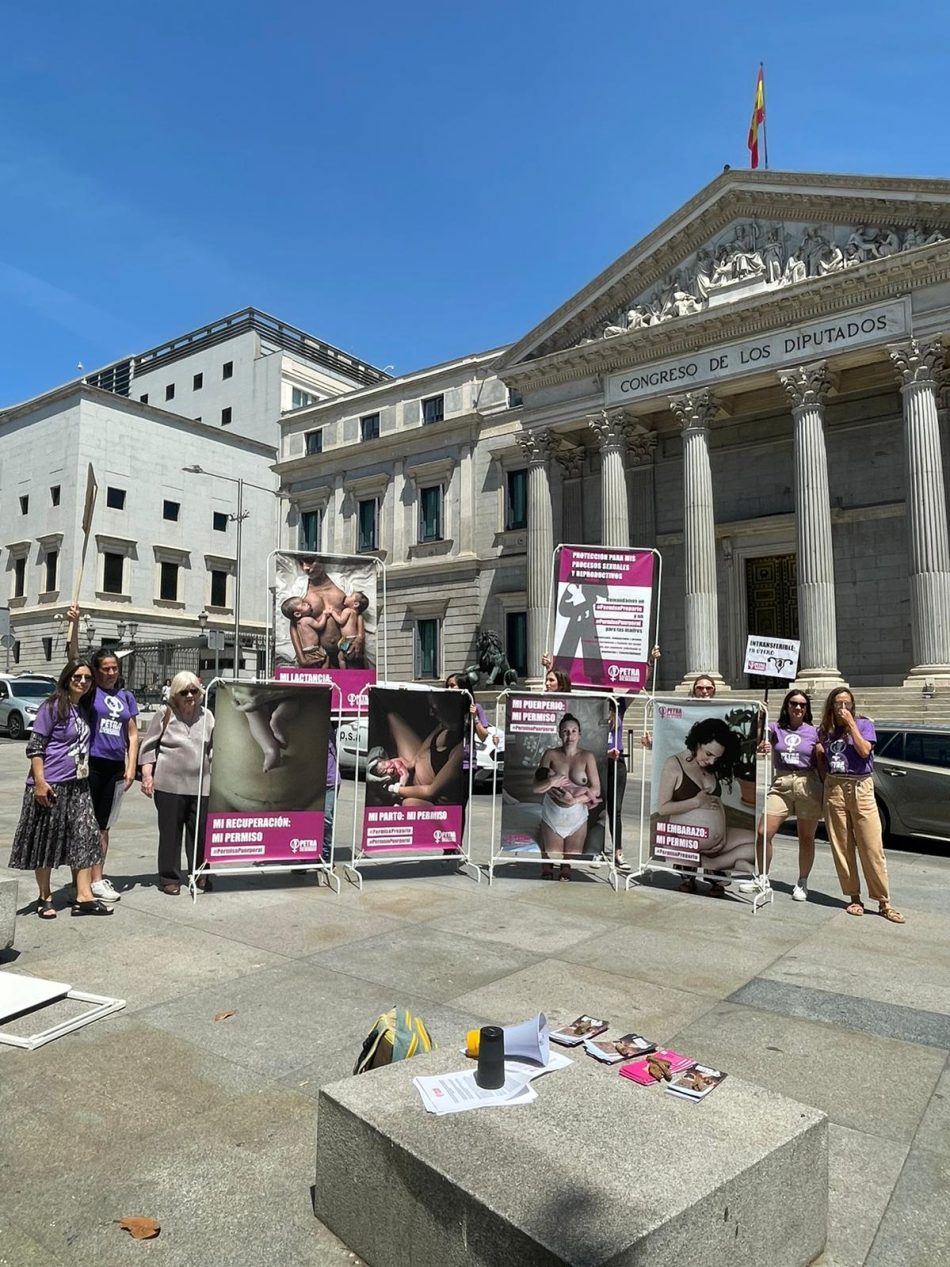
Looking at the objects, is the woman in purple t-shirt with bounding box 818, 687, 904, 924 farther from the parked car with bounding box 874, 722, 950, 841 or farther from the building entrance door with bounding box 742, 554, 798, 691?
the building entrance door with bounding box 742, 554, 798, 691

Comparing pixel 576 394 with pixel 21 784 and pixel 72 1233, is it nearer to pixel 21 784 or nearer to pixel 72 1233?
pixel 21 784

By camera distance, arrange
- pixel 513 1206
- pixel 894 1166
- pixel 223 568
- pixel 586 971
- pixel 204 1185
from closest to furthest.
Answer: pixel 513 1206, pixel 204 1185, pixel 894 1166, pixel 586 971, pixel 223 568

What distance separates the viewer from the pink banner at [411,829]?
8406mm

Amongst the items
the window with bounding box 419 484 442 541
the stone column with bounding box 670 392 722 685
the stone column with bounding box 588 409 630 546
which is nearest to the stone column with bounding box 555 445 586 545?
the stone column with bounding box 588 409 630 546

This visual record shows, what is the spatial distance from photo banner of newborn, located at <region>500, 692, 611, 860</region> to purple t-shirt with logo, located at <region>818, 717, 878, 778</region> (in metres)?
2.15

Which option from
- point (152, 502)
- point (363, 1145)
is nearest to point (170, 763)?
point (363, 1145)

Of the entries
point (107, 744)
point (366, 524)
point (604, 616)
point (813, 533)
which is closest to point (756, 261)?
point (813, 533)

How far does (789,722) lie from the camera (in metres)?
8.05

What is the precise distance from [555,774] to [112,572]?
47.8 m

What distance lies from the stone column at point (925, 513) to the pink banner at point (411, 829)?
707 inches

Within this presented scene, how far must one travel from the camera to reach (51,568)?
5088cm

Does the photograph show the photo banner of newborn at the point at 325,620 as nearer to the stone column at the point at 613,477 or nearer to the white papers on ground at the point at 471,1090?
the white papers on ground at the point at 471,1090

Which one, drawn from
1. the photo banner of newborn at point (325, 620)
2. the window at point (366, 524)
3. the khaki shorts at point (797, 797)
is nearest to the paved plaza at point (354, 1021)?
the khaki shorts at point (797, 797)

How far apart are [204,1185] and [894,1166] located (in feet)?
8.38
